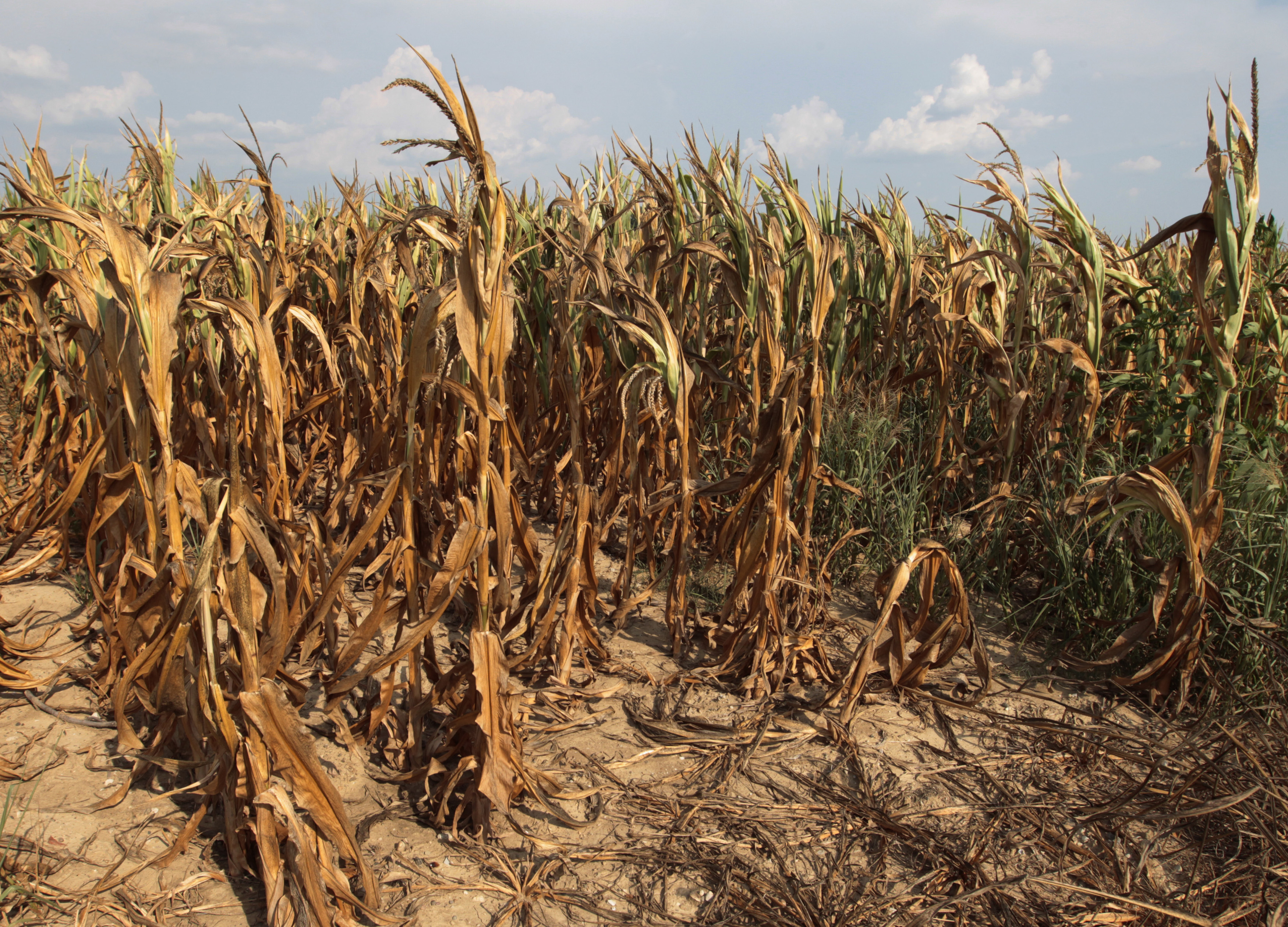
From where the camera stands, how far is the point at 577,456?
8.74 feet

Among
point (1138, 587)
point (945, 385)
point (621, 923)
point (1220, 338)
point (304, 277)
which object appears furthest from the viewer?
point (304, 277)

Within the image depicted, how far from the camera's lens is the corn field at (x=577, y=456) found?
175 cm

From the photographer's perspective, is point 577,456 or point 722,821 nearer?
point 722,821

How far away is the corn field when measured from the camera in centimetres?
175

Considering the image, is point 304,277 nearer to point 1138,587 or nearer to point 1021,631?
point 1021,631

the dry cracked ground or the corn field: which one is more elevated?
the corn field

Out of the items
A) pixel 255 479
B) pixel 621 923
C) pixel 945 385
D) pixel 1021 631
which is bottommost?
pixel 621 923

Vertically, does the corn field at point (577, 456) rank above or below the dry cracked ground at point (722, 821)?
above

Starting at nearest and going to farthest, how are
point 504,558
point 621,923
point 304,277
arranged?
1. point 621,923
2. point 504,558
3. point 304,277

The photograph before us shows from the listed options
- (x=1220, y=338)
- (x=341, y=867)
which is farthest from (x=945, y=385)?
(x=341, y=867)

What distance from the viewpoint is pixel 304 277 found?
419 cm

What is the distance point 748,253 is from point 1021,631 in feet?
5.74

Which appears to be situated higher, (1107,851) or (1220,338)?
(1220,338)

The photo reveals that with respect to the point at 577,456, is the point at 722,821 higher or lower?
lower
